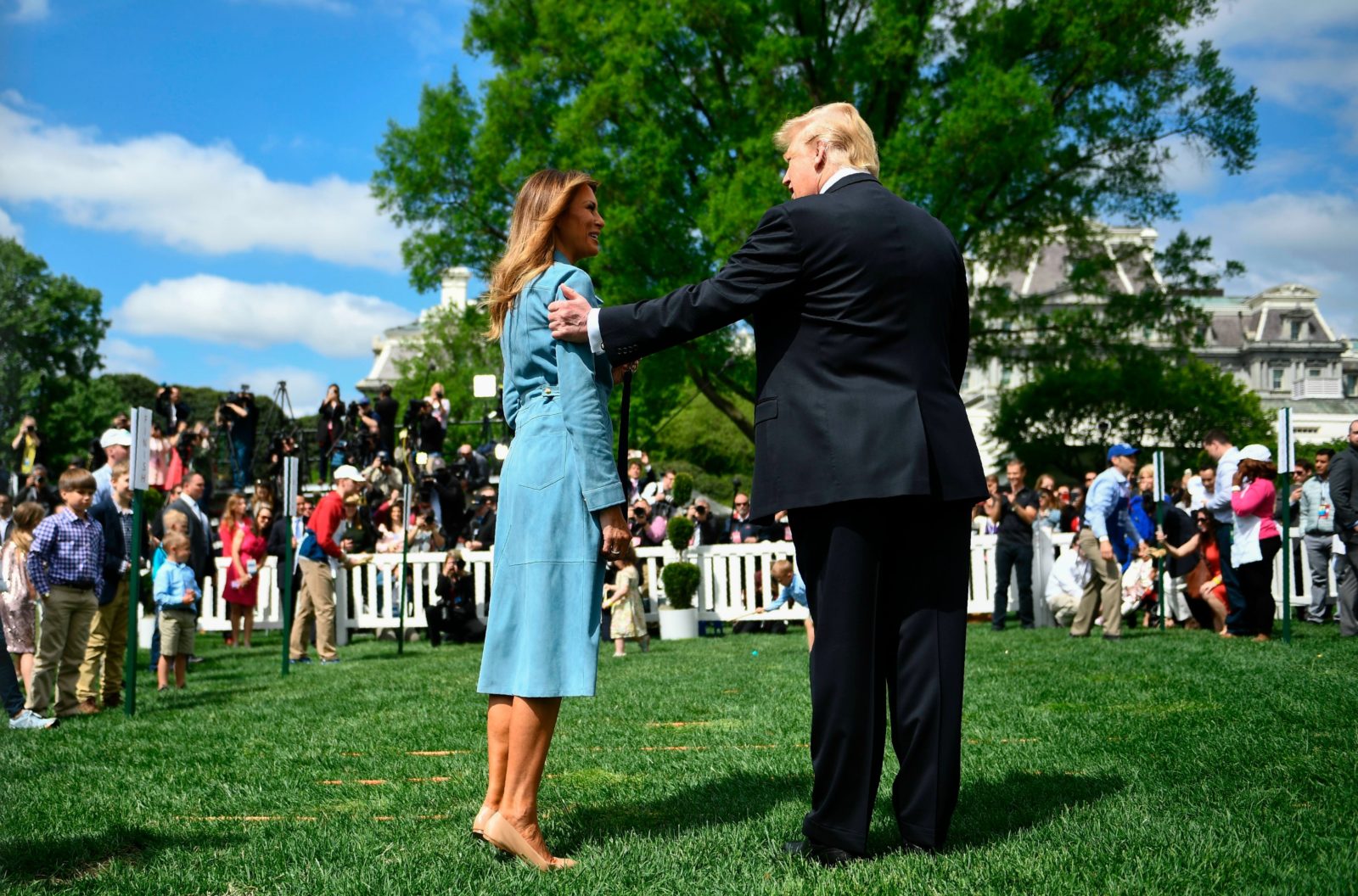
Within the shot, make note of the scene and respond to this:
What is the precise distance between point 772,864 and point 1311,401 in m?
87.6

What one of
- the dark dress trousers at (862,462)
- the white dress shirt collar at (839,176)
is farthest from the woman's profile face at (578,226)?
the white dress shirt collar at (839,176)

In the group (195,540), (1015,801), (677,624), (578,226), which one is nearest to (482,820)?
(1015,801)

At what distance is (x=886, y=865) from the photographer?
384 cm

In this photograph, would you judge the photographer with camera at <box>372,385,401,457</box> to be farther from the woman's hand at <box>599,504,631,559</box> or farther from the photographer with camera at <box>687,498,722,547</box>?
the woman's hand at <box>599,504,631,559</box>

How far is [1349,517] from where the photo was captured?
12.9 meters

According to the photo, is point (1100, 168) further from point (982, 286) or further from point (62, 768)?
point (62, 768)

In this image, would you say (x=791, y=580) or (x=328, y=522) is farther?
(x=328, y=522)

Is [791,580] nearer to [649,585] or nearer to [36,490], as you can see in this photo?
[649,585]

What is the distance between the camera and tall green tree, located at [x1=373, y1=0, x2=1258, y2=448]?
24.6m

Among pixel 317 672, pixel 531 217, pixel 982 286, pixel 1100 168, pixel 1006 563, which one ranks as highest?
pixel 1100 168

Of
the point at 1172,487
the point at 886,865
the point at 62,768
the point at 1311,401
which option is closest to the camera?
the point at 886,865

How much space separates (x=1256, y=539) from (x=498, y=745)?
11.0 meters

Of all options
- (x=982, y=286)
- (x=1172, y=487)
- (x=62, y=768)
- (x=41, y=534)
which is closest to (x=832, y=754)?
(x=62, y=768)

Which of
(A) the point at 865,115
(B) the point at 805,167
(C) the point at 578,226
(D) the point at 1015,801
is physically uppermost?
(A) the point at 865,115
